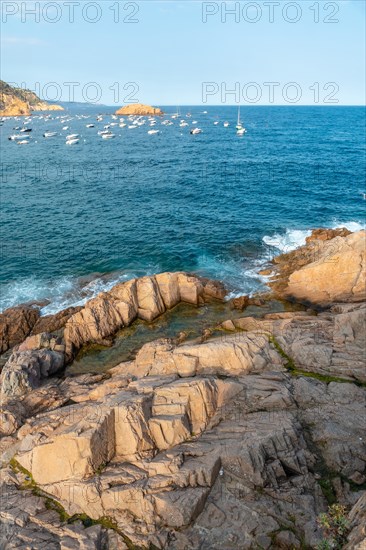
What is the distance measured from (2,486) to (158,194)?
49871 mm

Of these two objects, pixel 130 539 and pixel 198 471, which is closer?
pixel 130 539

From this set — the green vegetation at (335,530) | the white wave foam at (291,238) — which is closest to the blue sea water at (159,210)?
the white wave foam at (291,238)

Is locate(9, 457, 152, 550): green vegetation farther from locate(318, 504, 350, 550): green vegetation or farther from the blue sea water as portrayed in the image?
the blue sea water

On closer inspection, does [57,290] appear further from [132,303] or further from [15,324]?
[132,303]

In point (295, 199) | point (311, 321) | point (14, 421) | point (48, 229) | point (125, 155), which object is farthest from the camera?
point (125, 155)

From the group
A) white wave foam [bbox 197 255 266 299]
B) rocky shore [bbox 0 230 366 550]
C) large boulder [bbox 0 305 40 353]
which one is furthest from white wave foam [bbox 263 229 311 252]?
large boulder [bbox 0 305 40 353]

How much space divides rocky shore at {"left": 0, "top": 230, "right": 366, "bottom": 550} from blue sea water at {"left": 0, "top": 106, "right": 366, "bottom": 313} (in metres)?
11.9

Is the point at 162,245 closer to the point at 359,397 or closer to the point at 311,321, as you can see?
the point at 311,321

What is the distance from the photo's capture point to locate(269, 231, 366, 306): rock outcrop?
2889 cm

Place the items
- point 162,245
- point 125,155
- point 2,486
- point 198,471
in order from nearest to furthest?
point 198,471 < point 2,486 < point 162,245 < point 125,155

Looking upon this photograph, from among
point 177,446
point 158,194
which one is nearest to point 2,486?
point 177,446

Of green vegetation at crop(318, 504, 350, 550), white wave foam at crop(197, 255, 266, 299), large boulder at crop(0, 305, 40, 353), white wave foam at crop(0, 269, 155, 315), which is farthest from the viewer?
white wave foam at crop(197, 255, 266, 299)

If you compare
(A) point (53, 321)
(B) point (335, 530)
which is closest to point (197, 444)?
(B) point (335, 530)

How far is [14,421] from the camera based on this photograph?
18984 millimetres
